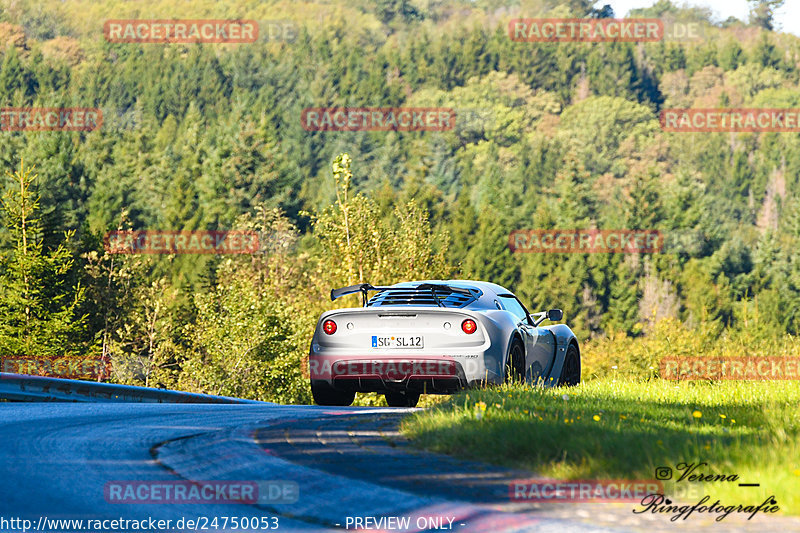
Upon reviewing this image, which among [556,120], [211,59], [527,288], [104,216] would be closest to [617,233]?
[527,288]

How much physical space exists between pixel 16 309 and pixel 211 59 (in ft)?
Answer: 465

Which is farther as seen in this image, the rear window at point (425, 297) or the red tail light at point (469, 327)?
the rear window at point (425, 297)

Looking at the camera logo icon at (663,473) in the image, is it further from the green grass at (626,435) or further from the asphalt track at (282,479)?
the asphalt track at (282,479)

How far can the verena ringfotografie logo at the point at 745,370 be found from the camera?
15.8m

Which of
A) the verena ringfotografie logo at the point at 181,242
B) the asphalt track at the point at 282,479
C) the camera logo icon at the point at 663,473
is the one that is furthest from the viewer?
the verena ringfotografie logo at the point at 181,242

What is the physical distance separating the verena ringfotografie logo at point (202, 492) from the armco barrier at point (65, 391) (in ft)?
A: 23.0

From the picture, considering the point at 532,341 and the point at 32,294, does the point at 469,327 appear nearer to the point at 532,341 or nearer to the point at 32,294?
the point at 532,341

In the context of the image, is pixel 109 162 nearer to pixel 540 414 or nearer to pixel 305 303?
pixel 305 303

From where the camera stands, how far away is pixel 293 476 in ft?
19.3

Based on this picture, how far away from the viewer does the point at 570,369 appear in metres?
14.0

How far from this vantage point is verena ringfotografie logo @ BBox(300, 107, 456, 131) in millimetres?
153500

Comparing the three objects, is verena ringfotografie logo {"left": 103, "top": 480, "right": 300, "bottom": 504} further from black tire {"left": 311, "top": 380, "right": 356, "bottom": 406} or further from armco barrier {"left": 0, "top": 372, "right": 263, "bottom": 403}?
armco barrier {"left": 0, "top": 372, "right": 263, "bottom": 403}

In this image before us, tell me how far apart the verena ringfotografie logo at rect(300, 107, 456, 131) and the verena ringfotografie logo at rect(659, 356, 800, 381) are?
119 m

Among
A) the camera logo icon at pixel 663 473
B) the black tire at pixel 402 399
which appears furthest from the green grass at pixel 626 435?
the black tire at pixel 402 399
